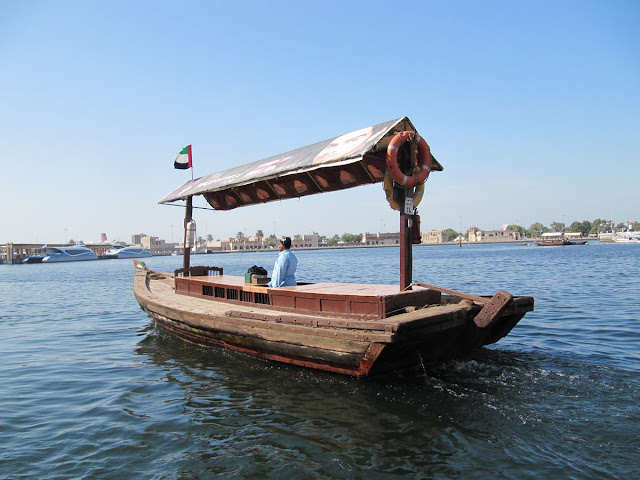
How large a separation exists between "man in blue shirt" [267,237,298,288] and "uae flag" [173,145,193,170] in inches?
316

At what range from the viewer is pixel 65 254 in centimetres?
9712

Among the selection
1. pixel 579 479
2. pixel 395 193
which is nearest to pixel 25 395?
pixel 395 193

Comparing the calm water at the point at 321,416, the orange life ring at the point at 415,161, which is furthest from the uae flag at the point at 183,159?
the orange life ring at the point at 415,161

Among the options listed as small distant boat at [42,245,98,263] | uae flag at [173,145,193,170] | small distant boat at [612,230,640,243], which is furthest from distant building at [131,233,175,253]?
→ uae flag at [173,145,193,170]

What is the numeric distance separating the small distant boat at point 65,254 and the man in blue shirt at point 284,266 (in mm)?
98225

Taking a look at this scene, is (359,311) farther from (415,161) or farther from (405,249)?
(415,161)

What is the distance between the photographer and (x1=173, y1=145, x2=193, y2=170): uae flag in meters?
15.7

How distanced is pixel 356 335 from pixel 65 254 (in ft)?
348

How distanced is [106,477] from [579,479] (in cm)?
499

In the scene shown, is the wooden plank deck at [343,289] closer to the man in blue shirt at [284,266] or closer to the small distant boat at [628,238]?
the man in blue shirt at [284,266]

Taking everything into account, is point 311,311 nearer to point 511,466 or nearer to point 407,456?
point 407,456

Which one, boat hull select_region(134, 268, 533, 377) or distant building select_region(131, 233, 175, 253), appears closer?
boat hull select_region(134, 268, 533, 377)

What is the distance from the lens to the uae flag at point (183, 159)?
15.7 meters

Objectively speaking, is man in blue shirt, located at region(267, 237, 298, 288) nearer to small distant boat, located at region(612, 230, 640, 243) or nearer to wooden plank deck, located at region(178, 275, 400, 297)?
wooden plank deck, located at region(178, 275, 400, 297)
